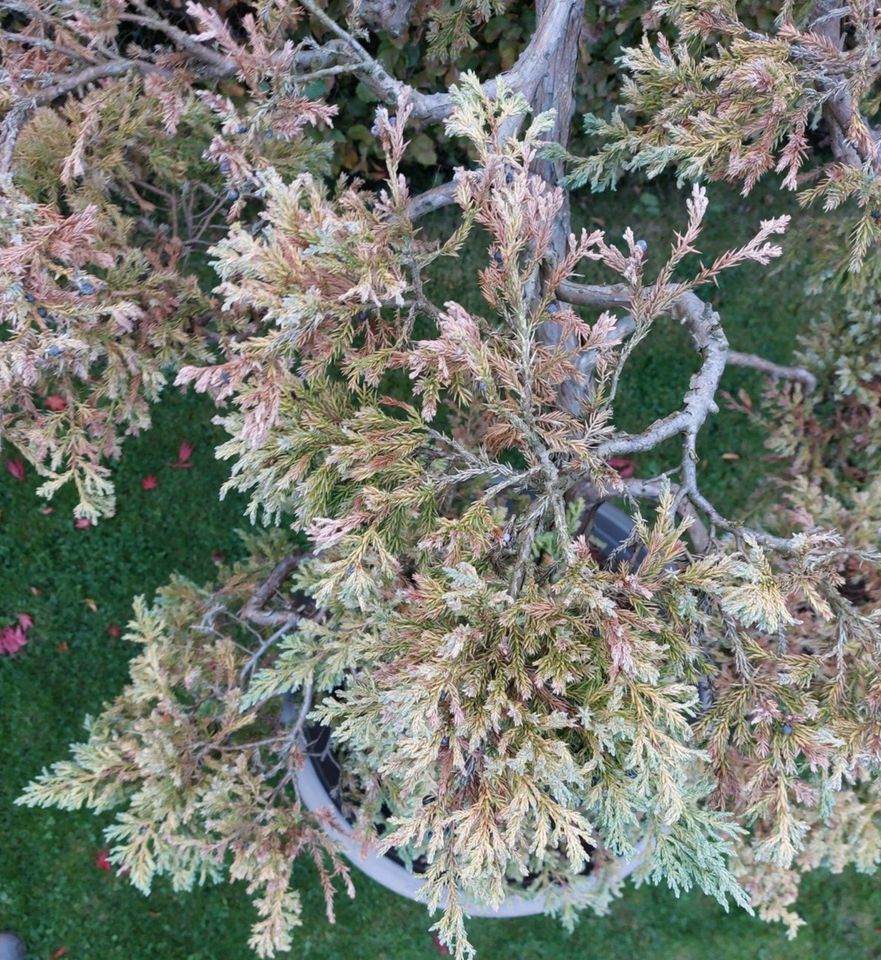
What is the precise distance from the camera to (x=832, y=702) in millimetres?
2049

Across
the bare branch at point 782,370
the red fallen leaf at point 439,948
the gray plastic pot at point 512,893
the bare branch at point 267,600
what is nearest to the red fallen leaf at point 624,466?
the gray plastic pot at point 512,893

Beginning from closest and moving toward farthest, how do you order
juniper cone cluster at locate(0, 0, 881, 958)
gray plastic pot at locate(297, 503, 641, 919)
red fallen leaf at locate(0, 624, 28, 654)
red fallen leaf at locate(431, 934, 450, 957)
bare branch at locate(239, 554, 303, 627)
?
juniper cone cluster at locate(0, 0, 881, 958), bare branch at locate(239, 554, 303, 627), gray plastic pot at locate(297, 503, 641, 919), red fallen leaf at locate(431, 934, 450, 957), red fallen leaf at locate(0, 624, 28, 654)

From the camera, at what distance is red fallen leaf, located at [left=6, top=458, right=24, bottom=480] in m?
4.17

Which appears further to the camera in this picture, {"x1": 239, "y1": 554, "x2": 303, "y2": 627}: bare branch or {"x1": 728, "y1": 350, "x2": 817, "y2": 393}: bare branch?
{"x1": 728, "y1": 350, "x2": 817, "y2": 393}: bare branch

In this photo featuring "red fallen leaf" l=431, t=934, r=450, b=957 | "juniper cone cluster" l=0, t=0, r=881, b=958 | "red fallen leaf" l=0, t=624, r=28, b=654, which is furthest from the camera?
"red fallen leaf" l=0, t=624, r=28, b=654

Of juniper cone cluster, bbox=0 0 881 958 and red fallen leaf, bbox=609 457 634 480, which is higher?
juniper cone cluster, bbox=0 0 881 958

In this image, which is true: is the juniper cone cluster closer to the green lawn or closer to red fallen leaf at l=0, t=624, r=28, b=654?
the green lawn

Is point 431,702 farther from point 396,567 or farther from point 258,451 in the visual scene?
point 258,451

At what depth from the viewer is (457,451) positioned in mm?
2137

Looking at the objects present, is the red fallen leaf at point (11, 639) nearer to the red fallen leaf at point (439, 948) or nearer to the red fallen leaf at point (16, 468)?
the red fallen leaf at point (16, 468)

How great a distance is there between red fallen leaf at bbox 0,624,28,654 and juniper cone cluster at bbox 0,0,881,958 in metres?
1.71

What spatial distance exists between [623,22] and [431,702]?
10.4ft

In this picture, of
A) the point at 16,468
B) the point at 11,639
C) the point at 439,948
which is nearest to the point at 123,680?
the point at 11,639

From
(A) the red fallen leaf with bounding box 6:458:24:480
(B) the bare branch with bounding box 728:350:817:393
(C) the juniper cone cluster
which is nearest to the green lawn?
(A) the red fallen leaf with bounding box 6:458:24:480
